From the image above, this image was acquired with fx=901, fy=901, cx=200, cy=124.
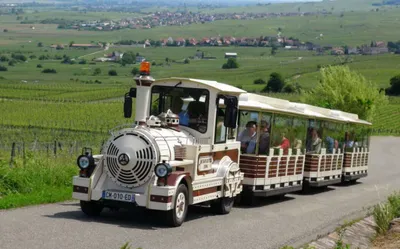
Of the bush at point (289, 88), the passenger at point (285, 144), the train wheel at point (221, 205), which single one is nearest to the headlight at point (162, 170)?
the train wheel at point (221, 205)

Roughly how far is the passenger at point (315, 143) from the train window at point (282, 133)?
97.5 inches

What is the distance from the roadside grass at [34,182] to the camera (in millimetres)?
16297

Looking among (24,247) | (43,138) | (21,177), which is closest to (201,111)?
(21,177)

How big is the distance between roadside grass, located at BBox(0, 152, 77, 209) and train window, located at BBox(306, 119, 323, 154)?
6.96 meters

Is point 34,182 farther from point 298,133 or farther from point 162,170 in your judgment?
point 298,133

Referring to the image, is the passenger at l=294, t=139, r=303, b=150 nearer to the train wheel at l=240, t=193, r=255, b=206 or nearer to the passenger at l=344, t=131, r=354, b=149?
the train wheel at l=240, t=193, r=255, b=206

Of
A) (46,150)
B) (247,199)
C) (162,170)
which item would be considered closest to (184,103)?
(162,170)

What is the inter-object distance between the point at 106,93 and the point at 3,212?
88.2 m

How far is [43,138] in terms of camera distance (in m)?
54.9

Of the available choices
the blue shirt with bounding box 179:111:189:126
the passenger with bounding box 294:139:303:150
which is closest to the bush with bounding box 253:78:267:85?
the passenger with bounding box 294:139:303:150

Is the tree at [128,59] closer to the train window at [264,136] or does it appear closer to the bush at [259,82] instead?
the bush at [259,82]

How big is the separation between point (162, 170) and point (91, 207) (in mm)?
1649

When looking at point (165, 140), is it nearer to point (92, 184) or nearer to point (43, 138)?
point (92, 184)

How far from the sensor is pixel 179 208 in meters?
14.8
